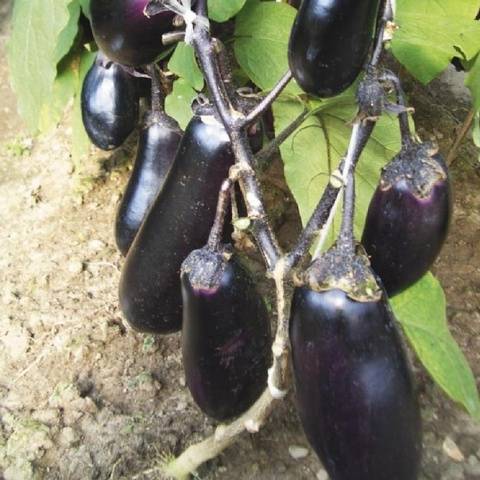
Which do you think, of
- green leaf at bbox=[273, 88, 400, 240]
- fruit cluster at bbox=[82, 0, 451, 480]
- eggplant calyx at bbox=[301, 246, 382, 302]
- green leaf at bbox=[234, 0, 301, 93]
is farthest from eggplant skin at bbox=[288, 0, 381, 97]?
green leaf at bbox=[234, 0, 301, 93]

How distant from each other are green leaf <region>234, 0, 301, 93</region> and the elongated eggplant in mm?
413

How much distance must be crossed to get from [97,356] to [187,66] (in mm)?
470

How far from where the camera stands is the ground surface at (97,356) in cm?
104

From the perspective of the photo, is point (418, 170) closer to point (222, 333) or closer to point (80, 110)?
point (222, 333)

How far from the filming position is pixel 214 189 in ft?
2.24

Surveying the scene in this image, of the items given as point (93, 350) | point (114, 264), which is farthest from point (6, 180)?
point (93, 350)

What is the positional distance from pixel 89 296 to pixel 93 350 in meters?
0.12

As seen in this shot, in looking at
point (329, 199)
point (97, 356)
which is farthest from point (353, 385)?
point (97, 356)

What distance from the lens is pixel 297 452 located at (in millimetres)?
1030

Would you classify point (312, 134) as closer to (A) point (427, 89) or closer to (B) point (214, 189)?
(B) point (214, 189)

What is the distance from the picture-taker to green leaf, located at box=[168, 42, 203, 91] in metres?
0.89

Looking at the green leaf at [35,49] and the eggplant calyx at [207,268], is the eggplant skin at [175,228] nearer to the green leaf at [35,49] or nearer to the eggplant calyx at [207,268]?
A: the eggplant calyx at [207,268]

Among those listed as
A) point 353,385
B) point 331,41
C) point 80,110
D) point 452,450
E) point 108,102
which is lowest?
point 452,450

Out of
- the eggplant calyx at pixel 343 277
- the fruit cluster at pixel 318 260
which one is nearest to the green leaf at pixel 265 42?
the fruit cluster at pixel 318 260
